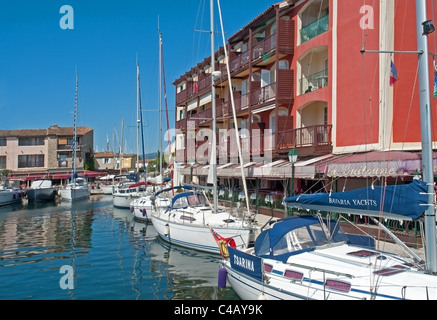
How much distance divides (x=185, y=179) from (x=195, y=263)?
104 ft

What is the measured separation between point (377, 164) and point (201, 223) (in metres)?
7.91

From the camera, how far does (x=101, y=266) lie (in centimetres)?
1563

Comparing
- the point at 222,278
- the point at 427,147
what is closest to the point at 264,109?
the point at 222,278

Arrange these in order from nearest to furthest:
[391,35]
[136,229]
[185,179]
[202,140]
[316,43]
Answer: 1. [391,35]
2. [316,43]
3. [136,229]
4. [202,140]
5. [185,179]

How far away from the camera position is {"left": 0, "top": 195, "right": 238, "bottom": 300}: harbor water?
40.3 feet

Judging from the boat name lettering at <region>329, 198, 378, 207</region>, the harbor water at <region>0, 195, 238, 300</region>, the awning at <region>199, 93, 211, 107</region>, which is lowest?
the harbor water at <region>0, 195, 238, 300</region>

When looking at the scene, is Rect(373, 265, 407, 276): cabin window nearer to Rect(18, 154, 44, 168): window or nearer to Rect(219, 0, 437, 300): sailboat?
Rect(219, 0, 437, 300): sailboat

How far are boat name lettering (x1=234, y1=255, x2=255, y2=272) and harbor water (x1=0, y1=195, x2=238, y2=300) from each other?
5.02 feet

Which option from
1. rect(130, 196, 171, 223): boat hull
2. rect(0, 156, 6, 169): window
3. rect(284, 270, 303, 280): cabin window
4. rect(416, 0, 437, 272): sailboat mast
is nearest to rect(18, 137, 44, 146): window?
rect(0, 156, 6, 169): window

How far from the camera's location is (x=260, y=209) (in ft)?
78.4

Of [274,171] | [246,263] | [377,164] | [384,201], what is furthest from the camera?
[274,171]

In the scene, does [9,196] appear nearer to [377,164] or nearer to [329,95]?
[329,95]

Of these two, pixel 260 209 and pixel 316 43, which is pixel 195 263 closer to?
pixel 260 209
